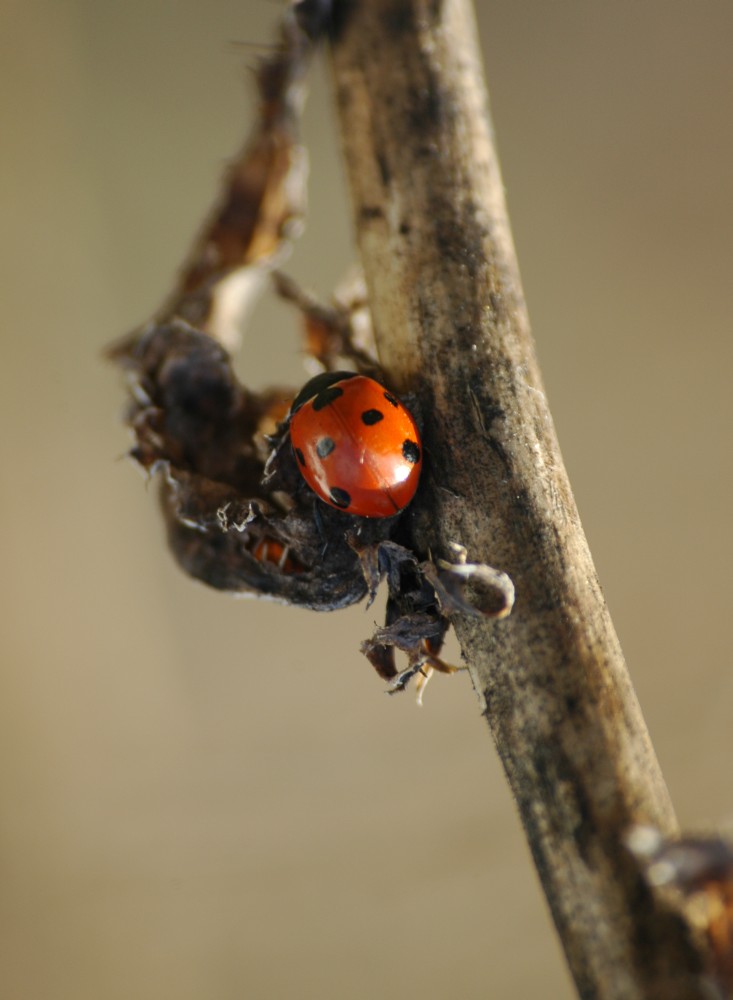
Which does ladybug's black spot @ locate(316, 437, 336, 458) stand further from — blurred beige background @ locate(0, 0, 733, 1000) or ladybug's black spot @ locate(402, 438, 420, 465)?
blurred beige background @ locate(0, 0, 733, 1000)

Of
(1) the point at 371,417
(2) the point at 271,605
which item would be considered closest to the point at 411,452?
(1) the point at 371,417

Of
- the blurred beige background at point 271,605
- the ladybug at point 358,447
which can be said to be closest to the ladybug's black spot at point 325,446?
the ladybug at point 358,447

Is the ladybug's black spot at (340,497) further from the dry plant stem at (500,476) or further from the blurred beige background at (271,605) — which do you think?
the blurred beige background at (271,605)

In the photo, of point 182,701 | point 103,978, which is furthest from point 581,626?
point 103,978

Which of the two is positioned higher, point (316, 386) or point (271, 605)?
point (316, 386)

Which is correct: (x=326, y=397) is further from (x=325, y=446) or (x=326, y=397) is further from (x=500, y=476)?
(x=500, y=476)

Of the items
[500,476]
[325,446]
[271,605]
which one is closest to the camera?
[500,476]
